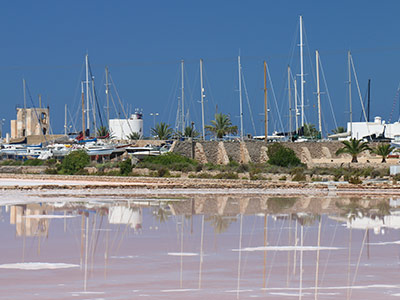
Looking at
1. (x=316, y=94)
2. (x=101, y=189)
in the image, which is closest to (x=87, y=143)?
(x=316, y=94)

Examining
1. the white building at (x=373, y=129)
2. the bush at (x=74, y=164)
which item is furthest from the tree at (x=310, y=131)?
the bush at (x=74, y=164)

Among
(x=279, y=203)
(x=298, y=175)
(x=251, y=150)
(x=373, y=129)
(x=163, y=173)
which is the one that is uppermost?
(x=373, y=129)

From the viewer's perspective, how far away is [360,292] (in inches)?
382

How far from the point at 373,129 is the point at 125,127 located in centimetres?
2660

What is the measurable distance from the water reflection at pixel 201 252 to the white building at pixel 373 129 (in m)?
48.4

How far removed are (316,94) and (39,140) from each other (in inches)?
Result: 1480

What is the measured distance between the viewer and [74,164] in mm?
53031

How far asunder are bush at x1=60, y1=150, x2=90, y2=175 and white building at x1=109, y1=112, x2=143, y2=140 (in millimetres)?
26135

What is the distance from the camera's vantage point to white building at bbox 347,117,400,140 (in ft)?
231

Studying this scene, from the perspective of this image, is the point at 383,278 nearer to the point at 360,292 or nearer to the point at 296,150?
the point at 360,292

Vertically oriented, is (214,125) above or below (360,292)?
above

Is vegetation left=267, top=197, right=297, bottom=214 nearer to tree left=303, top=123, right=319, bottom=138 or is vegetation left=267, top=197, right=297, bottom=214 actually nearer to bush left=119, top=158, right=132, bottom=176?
bush left=119, top=158, right=132, bottom=176

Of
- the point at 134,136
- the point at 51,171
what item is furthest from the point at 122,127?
the point at 51,171

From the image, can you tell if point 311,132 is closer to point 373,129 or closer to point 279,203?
point 373,129
